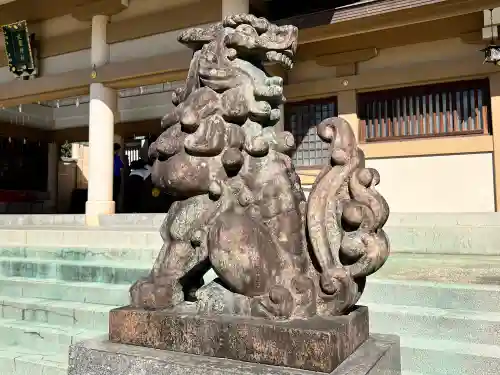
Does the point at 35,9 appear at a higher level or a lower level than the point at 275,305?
higher

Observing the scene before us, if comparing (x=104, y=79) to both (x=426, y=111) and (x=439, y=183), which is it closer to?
(x=426, y=111)

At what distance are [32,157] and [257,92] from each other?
14.0 metres

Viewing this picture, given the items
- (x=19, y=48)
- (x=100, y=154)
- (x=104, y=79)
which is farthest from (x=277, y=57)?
(x=19, y=48)

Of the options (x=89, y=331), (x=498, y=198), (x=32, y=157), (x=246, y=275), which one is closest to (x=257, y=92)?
(x=246, y=275)

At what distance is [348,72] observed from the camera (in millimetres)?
7359

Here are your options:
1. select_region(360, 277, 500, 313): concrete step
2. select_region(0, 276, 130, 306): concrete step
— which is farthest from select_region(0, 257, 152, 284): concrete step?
select_region(360, 277, 500, 313): concrete step

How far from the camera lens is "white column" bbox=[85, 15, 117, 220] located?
7.92m

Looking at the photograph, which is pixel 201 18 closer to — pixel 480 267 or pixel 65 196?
pixel 480 267

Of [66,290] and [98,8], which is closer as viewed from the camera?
[66,290]

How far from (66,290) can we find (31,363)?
868 mm

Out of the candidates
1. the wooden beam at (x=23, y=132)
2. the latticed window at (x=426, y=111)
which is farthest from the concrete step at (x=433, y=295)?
the wooden beam at (x=23, y=132)

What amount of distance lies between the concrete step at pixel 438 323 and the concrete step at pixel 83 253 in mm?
2234

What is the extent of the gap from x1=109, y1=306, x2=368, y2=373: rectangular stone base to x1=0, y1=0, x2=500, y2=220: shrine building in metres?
4.95

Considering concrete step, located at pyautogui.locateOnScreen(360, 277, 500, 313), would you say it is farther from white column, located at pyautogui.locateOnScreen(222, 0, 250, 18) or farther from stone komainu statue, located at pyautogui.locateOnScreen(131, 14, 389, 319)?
white column, located at pyautogui.locateOnScreen(222, 0, 250, 18)
